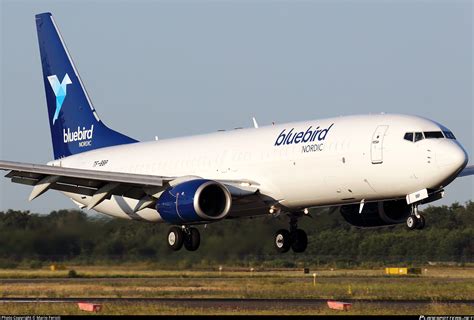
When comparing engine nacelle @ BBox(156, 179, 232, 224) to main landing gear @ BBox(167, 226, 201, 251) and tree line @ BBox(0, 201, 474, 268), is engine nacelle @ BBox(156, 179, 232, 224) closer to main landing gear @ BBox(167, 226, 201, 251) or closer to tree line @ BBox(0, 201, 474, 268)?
main landing gear @ BBox(167, 226, 201, 251)

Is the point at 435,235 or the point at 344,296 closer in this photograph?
the point at 344,296

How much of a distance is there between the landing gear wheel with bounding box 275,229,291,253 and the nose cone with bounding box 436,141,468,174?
1009cm

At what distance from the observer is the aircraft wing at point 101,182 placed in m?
47.0

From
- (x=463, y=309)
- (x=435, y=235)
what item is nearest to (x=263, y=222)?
→ (x=463, y=309)

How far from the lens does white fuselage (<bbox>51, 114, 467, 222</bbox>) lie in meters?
41.8

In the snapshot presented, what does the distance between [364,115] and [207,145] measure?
8182 millimetres

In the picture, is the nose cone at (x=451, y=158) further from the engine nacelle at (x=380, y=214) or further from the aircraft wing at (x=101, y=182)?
the aircraft wing at (x=101, y=182)

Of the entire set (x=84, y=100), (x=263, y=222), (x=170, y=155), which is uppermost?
(x=84, y=100)

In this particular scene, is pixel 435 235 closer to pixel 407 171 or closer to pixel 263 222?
pixel 263 222

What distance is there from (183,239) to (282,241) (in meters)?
4.03

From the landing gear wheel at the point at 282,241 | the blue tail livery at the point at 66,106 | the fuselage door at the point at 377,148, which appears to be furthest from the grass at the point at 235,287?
the blue tail livery at the point at 66,106

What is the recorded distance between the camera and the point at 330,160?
43.7m

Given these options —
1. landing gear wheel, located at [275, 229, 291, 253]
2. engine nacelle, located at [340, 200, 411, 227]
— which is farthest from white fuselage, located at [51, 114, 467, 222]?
engine nacelle, located at [340, 200, 411, 227]

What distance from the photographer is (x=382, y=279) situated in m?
64.1
